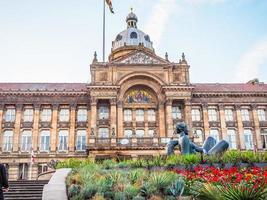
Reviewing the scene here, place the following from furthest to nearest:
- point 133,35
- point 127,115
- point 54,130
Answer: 1. point 133,35
2. point 127,115
3. point 54,130

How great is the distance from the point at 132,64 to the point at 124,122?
7823mm

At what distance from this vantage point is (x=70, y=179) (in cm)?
1379

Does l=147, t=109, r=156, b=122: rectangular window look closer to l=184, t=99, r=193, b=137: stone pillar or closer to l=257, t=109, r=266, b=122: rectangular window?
l=184, t=99, r=193, b=137: stone pillar

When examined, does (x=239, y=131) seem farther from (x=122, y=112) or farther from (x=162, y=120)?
(x=122, y=112)

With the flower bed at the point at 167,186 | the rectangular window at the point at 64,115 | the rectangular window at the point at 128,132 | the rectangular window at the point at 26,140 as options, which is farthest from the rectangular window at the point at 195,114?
the flower bed at the point at 167,186

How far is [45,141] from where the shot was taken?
46750mm

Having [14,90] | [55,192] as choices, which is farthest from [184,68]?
[55,192]

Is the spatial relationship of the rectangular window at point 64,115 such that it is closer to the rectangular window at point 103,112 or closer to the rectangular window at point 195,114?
the rectangular window at point 103,112

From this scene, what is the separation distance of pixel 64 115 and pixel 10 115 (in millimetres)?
7135

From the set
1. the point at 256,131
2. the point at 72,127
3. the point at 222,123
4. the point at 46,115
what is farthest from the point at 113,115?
the point at 256,131

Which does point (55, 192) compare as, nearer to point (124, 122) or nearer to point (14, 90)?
point (124, 122)

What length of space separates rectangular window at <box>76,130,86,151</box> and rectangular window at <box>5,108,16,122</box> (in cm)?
889

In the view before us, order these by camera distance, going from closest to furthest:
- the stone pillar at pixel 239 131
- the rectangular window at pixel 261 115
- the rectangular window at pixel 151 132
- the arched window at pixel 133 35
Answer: the rectangular window at pixel 151 132 → the stone pillar at pixel 239 131 → the rectangular window at pixel 261 115 → the arched window at pixel 133 35

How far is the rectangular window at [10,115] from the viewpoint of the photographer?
47.2 m
